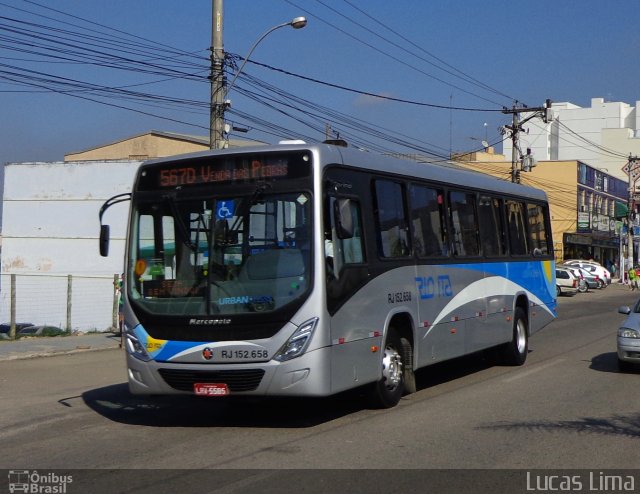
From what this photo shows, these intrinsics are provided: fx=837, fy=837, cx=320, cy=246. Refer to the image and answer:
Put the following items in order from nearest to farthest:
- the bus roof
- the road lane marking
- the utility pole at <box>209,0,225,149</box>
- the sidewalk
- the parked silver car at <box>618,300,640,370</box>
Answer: the bus roof < the road lane marking < the parked silver car at <box>618,300,640,370</box> < the sidewalk < the utility pole at <box>209,0,225,149</box>

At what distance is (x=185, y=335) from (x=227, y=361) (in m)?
0.58

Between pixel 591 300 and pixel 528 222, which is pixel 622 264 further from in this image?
pixel 528 222

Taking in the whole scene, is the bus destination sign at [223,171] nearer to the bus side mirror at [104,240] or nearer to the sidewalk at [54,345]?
the bus side mirror at [104,240]

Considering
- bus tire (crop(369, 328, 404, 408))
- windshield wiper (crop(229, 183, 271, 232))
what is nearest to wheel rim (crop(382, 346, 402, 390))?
bus tire (crop(369, 328, 404, 408))

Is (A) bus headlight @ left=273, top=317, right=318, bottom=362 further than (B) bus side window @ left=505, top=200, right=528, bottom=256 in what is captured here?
No

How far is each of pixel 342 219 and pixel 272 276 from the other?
100cm

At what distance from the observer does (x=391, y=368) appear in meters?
10.3

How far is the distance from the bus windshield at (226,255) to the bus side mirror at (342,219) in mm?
365

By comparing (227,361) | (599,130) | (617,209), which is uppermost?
(599,130)

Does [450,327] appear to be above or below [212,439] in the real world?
above

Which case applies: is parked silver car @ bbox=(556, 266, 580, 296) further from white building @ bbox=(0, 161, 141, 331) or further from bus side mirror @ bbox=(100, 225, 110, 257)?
bus side mirror @ bbox=(100, 225, 110, 257)

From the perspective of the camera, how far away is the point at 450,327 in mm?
12133

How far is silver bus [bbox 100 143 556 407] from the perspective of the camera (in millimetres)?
8703
